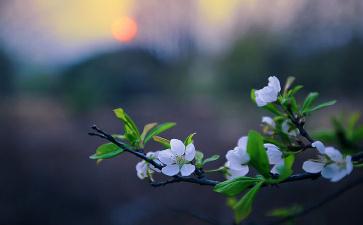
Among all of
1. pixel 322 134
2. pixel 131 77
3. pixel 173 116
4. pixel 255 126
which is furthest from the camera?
pixel 131 77

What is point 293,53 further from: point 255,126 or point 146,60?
point 146,60

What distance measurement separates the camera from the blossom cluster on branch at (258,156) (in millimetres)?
642

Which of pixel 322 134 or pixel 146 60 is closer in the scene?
pixel 322 134

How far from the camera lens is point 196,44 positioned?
1152 cm

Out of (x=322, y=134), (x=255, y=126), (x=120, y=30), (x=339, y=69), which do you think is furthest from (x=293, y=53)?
(x=322, y=134)

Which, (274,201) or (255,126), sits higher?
(255,126)

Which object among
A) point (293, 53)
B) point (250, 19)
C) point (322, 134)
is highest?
point (250, 19)

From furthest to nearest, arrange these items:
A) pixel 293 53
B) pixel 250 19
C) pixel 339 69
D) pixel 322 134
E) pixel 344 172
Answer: pixel 250 19
pixel 293 53
pixel 339 69
pixel 322 134
pixel 344 172

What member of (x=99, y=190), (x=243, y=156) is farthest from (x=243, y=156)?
(x=99, y=190)

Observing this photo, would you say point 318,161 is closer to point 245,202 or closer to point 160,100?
point 245,202

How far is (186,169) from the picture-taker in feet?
2.34

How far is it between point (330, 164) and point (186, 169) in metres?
0.24

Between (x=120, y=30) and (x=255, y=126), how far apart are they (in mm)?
3345

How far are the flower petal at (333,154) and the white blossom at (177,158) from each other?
0.22 metres
